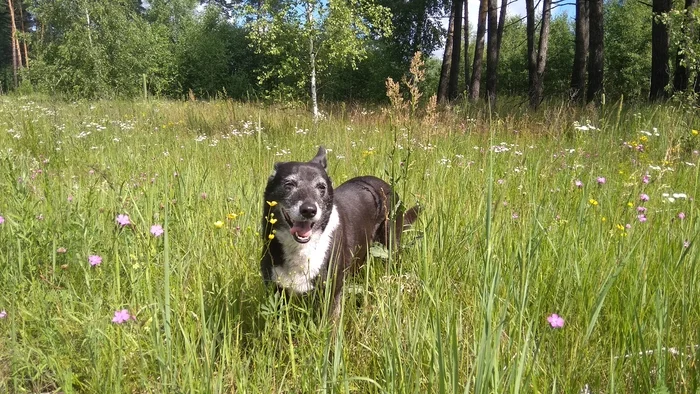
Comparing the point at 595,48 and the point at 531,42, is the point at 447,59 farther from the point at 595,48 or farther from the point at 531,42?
the point at 595,48

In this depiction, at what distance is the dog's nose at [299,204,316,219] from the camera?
2.23 m

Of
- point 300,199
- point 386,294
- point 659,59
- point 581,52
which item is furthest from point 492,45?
point 386,294

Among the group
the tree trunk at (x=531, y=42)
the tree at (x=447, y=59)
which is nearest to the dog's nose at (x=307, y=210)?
the tree trunk at (x=531, y=42)

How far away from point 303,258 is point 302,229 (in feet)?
0.56

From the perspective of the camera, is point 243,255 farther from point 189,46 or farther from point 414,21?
point 189,46

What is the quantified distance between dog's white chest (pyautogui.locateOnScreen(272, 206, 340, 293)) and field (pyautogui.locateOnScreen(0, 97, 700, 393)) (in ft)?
0.46

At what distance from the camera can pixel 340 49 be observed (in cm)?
1191

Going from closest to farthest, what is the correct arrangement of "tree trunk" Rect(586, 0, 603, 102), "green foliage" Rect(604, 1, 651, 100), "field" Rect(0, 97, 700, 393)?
"field" Rect(0, 97, 700, 393)
"tree trunk" Rect(586, 0, 603, 102)
"green foliage" Rect(604, 1, 651, 100)

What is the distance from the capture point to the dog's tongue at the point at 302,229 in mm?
2277

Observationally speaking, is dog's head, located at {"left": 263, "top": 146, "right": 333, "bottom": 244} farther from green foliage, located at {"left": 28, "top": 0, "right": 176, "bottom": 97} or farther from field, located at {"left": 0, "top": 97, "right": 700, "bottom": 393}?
green foliage, located at {"left": 28, "top": 0, "right": 176, "bottom": 97}

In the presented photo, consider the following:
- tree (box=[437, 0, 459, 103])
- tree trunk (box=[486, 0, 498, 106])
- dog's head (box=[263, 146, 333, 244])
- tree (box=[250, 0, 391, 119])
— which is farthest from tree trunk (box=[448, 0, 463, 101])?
dog's head (box=[263, 146, 333, 244])

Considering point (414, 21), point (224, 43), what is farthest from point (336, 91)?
point (224, 43)

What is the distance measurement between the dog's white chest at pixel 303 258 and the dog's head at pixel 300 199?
4 centimetres

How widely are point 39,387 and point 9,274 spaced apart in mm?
745
